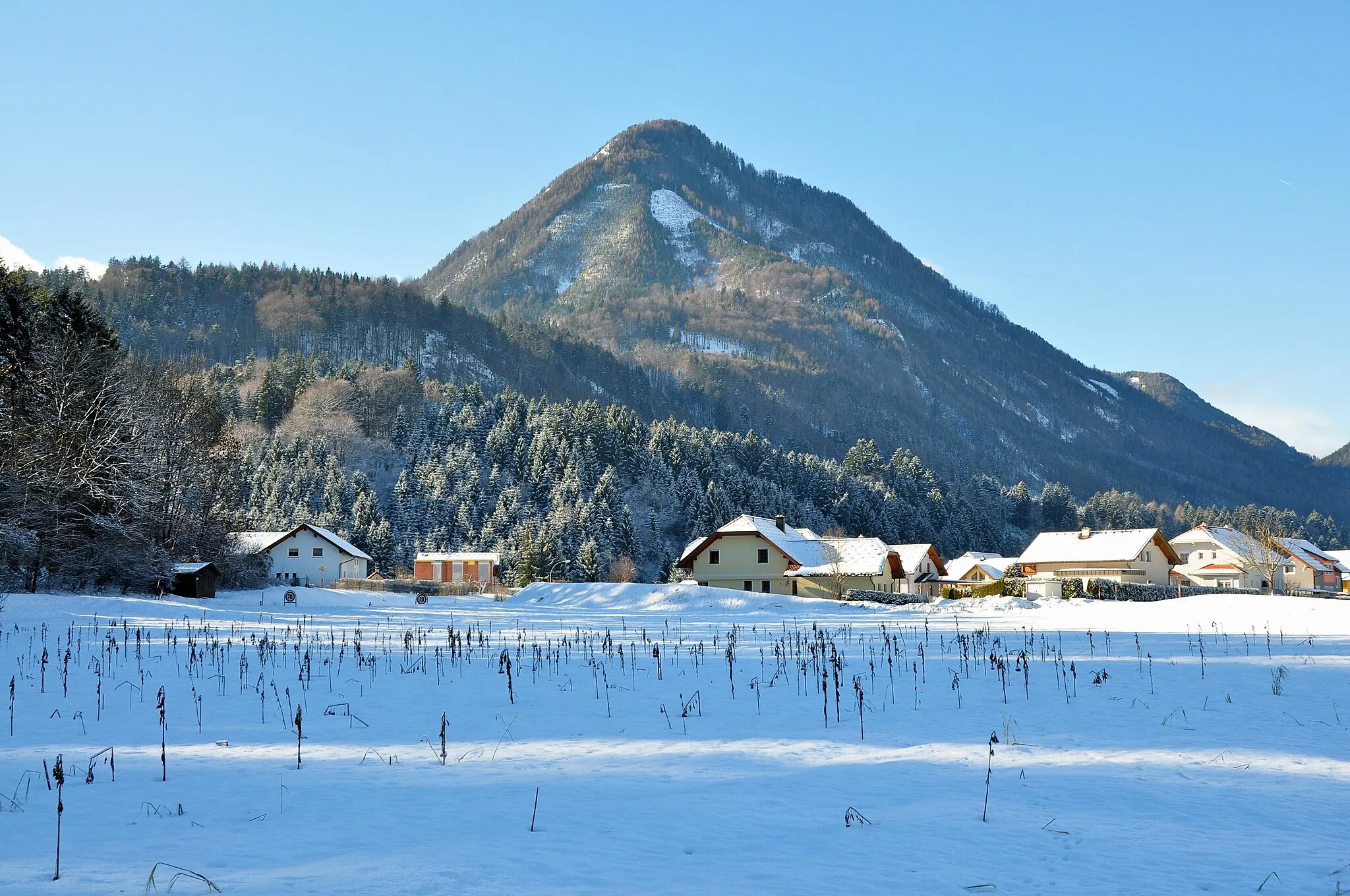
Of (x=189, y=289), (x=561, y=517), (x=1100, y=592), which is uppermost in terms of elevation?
(x=189, y=289)

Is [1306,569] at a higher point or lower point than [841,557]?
lower

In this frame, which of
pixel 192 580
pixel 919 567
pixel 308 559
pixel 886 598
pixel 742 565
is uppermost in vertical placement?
pixel 308 559

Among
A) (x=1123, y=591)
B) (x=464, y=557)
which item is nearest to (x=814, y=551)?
(x=1123, y=591)

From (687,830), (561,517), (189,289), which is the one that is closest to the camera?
(687,830)

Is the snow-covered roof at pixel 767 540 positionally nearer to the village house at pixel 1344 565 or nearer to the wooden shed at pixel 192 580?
the wooden shed at pixel 192 580

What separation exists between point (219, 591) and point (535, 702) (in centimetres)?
4651

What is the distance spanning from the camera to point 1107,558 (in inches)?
2955

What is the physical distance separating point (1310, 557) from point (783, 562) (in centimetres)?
5354

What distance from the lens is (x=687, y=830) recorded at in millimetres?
7367

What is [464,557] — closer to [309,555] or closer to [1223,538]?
[309,555]

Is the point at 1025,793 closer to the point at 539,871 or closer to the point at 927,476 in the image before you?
the point at 539,871

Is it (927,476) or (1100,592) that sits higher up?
(927,476)

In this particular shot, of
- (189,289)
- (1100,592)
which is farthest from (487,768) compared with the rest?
(189,289)

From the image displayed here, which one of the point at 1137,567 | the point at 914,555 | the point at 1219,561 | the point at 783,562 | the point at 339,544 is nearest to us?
the point at 783,562
